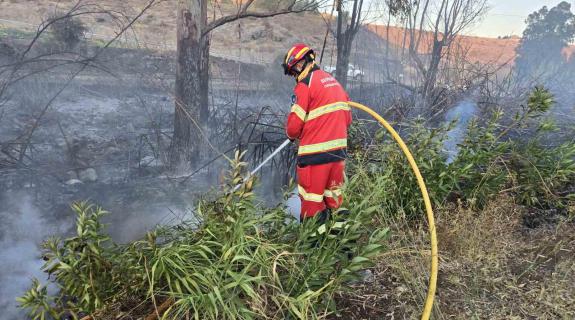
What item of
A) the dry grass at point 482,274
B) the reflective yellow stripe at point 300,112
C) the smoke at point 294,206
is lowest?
the smoke at point 294,206

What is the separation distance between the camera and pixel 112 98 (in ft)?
23.2

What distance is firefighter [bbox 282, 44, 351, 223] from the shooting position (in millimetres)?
3105

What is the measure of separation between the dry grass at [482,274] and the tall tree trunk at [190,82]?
392 cm

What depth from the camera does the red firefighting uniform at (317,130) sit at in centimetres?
310

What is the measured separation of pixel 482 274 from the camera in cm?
292

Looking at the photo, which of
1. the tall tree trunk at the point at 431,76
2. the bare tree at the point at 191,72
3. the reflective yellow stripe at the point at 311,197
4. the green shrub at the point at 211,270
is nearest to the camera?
the green shrub at the point at 211,270

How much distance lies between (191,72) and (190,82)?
6.2 inches

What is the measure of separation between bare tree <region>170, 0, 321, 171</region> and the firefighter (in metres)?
2.95

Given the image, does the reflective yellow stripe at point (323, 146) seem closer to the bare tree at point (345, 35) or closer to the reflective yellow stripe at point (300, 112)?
the reflective yellow stripe at point (300, 112)

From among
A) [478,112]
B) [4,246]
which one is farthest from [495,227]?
[4,246]

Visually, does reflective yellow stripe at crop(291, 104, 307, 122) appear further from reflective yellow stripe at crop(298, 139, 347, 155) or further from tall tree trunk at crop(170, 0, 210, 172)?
tall tree trunk at crop(170, 0, 210, 172)

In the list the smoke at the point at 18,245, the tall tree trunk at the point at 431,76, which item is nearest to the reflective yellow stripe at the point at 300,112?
the smoke at the point at 18,245

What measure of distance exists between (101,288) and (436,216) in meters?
2.79

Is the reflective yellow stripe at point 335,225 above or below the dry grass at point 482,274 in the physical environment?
above
